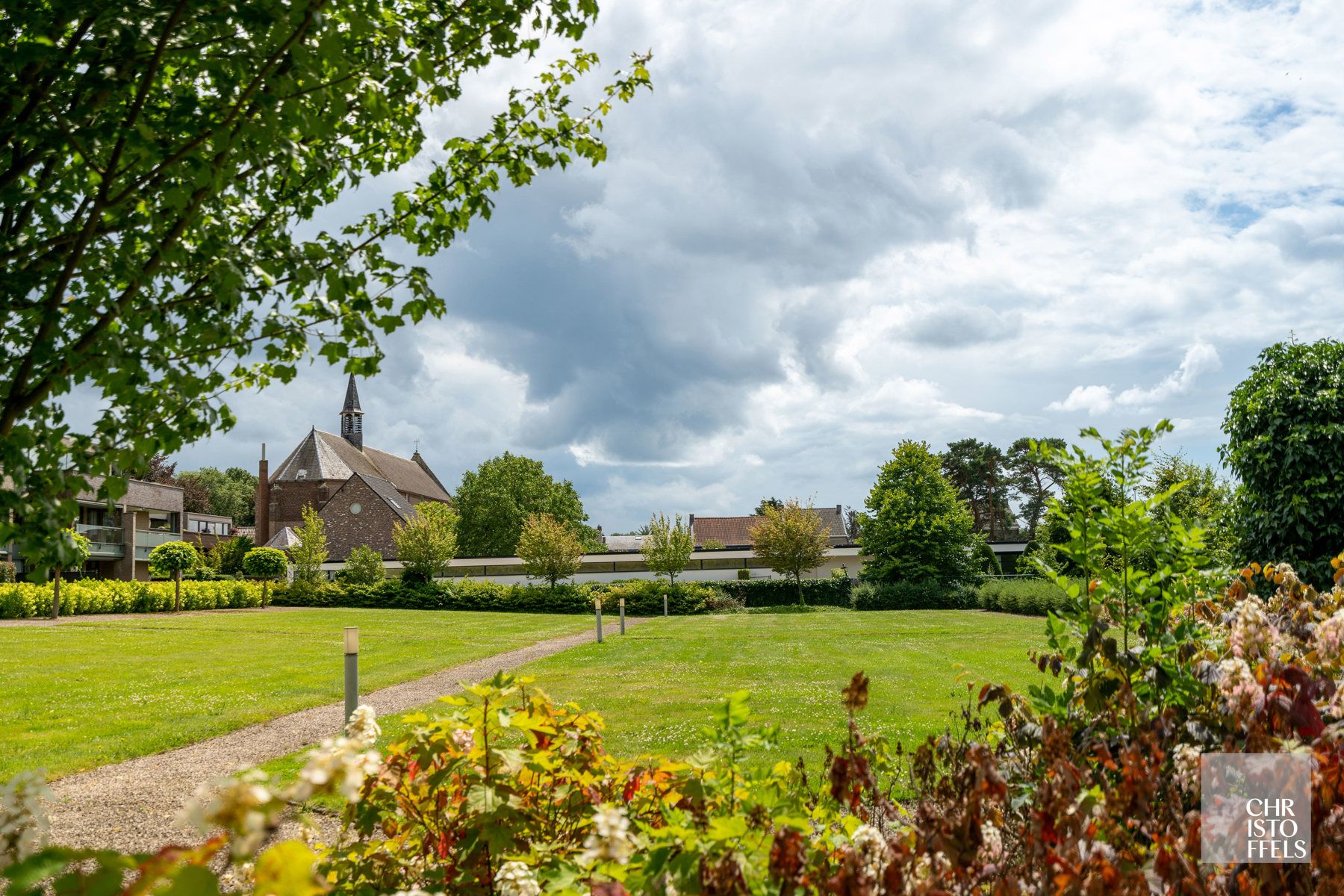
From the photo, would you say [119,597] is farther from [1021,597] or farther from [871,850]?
[871,850]

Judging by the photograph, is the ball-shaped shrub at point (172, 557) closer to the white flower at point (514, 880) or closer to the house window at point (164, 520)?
the house window at point (164, 520)

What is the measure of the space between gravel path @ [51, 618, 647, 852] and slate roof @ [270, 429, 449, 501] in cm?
4624

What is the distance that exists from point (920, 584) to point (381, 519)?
105 feet

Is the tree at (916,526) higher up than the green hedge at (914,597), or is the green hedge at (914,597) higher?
the tree at (916,526)

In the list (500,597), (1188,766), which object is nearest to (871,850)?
(1188,766)

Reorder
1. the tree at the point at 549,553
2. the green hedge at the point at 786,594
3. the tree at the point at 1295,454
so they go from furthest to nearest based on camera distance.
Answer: the green hedge at the point at 786,594 → the tree at the point at 549,553 → the tree at the point at 1295,454

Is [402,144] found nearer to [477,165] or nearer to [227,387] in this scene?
[477,165]

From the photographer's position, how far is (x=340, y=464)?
2275 inches

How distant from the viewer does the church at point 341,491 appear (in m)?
50.8

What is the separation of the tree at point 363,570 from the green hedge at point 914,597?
21735 millimetres

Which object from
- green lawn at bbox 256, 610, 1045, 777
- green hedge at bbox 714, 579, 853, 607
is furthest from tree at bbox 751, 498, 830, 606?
green lawn at bbox 256, 610, 1045, 777

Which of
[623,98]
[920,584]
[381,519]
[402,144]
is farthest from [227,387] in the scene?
[381,519]

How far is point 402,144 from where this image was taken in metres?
4.21

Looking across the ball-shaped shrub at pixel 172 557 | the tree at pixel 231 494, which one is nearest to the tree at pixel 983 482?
the ball-shaped shrub at pixel 172 557
